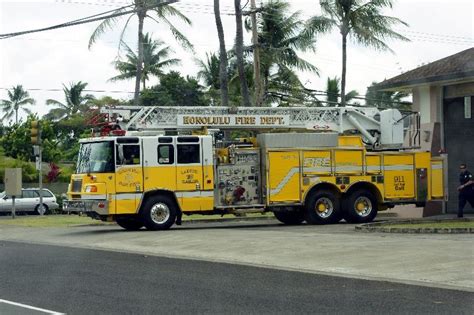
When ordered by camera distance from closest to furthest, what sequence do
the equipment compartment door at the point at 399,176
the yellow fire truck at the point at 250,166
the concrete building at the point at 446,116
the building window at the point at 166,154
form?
the yellow fire truck at the point at 250,166 < the building window at the point at 166,154 < the equipment compartment door at the point at 399,176 < the concrete building at the point at 446,116

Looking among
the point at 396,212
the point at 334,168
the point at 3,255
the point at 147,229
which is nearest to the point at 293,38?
the point at 396,212

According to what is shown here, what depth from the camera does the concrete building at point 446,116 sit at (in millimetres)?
28750

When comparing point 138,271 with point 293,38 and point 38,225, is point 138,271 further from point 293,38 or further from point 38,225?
point 293,38

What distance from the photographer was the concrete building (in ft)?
94.3

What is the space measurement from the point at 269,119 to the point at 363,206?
3798mm

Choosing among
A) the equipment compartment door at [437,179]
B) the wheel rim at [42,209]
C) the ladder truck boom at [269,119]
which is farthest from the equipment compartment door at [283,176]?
the wheel rim at [42,209]

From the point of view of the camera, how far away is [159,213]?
2478 centimetres

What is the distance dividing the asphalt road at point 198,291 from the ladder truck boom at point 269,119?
9115mm

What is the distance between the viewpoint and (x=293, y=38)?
144 feet

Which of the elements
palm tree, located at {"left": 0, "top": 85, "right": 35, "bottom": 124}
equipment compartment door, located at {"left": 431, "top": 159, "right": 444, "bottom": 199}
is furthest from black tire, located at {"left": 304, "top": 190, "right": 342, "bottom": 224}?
palm tree, located at {"left": 0, "top": 85, "right": 35, "bottom": 124}

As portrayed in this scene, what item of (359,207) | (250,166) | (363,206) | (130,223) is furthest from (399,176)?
(130,223)

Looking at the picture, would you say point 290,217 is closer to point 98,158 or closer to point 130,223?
point 130,223

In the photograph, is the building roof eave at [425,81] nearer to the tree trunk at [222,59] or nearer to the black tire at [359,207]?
the black tire at [359,207]

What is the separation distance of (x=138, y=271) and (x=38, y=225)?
15.5 meters
